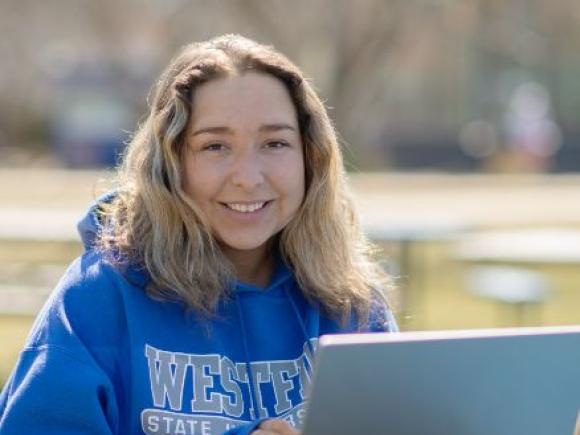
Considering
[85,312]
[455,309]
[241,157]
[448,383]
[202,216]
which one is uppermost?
[455,309]

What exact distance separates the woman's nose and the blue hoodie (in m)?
0.22

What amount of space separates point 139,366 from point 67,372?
14 cm

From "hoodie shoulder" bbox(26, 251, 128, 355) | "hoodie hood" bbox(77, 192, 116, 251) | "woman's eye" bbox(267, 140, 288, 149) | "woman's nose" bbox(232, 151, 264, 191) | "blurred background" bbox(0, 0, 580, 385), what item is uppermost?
"blurred background" bbox(0, 0, 580, 385)

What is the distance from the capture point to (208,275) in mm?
2641

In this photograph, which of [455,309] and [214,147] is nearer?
[214,147]

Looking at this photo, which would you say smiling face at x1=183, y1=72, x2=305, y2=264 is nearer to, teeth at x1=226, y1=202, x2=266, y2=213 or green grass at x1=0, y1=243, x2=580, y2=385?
teeth at x1=226, y1=202, x2=266, y2=213

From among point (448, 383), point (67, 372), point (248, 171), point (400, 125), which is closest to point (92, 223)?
point (248, 171)

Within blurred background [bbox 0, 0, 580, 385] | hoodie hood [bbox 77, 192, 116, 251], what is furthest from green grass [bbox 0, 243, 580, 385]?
hoodie hood [bbox 77, 192, 116, 251]

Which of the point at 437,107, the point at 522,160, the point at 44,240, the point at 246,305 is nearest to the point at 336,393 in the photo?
the point at 246,305

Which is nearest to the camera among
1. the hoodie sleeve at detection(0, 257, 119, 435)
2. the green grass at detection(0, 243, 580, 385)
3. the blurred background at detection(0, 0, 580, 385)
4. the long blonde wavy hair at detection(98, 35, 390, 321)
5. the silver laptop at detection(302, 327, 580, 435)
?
the silver laptop at detection(302, 327, 580, 435)

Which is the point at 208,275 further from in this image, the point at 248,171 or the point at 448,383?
the point at 448,383

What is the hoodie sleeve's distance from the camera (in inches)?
93.0

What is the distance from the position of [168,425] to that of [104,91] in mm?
31939

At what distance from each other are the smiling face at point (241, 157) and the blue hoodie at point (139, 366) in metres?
0.16
